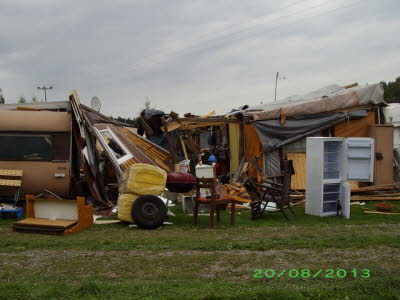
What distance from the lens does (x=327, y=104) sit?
13.7m

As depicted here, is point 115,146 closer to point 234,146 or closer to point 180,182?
point 180,182

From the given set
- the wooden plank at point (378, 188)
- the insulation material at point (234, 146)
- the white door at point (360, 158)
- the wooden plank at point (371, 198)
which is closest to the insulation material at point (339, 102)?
the insulation material at point (234, 146)

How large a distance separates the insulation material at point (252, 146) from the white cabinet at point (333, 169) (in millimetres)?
4345

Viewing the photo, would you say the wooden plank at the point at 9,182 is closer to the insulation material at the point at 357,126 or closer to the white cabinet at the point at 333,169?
the white cabinet at the point at 333,169

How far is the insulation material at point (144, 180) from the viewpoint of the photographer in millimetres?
8883

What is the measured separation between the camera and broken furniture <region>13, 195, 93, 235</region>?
8.48 m

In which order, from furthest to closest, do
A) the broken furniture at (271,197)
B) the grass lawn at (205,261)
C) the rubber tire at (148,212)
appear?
the broken furniture at (271,197) < the rubber tire at (148,212) < the grass lawn at (205,261)

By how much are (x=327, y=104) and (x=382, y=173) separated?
2.83 m

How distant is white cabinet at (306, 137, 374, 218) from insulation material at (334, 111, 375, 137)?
3.59m

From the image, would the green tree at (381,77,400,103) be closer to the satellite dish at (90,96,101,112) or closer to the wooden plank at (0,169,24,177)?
the satellite dish at (90,96,101,112)

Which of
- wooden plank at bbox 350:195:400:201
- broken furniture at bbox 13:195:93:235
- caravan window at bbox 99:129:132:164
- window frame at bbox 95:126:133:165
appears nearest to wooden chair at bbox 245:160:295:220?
wooden plank at bbox 350:195:400:201

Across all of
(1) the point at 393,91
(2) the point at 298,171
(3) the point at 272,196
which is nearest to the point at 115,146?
(3) the point at 272,196

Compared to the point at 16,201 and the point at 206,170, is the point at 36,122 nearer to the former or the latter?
the point at 16,201

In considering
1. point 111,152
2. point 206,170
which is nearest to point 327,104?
point 206,170
